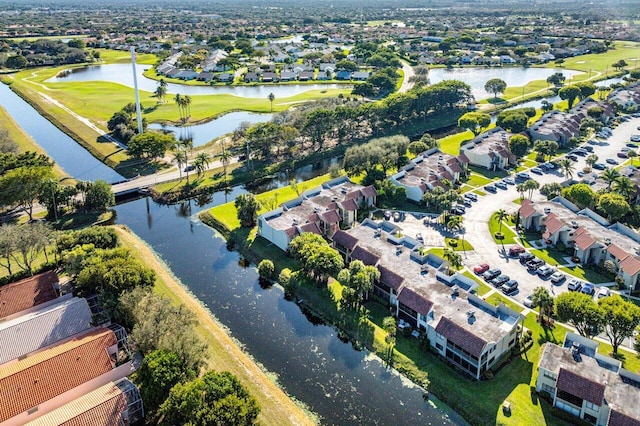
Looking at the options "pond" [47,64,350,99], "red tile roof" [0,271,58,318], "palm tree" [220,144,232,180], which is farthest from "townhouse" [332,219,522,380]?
"pond" [47,64,350,99]

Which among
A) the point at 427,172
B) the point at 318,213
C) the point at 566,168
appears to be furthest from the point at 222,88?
the point at 566,168

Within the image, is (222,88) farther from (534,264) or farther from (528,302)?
(528,302)

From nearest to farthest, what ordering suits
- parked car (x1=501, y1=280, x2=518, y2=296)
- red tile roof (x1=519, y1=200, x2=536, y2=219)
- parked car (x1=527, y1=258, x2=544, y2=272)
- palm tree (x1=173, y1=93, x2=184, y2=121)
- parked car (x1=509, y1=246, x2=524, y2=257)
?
parked car (x1=501, y1=280, x2=518, y2=296), parked car (x1=527, y1=258, x2=544, y2=272), parked car (x1=509, y1=246, x2=524, y2=257), red tile roof (x1=519, y1=200, x2=536, y2=219), palm tree (x1=173, y1=93, x2=184, y2=121)

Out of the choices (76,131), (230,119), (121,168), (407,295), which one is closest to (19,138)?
(76,131)

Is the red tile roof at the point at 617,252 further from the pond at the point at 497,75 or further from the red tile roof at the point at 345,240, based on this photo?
the pond at the point at 497,75

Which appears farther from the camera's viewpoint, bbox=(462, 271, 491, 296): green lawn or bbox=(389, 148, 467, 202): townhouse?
bbox=(389, 148, 467, 202): townhouse

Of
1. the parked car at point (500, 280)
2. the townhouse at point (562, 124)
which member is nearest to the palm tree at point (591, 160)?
the townhouse at point (562, 124)

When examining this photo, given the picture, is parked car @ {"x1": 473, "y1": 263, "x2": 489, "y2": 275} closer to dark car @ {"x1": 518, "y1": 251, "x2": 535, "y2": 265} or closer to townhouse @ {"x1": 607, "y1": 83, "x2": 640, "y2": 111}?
dark car @ {"x1": 518, "y1": 251, "x2": 535, "y2": 265}
